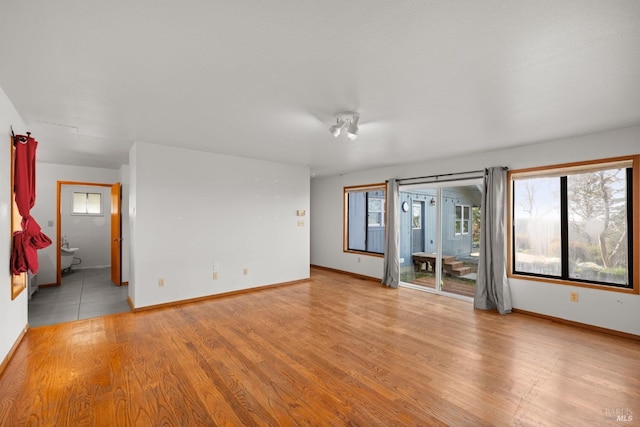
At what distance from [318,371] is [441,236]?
12.0 ft

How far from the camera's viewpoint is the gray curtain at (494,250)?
4328mm

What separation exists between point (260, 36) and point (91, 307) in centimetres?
477

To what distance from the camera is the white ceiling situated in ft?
5.08

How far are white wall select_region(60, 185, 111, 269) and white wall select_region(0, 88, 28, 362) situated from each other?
5.36m

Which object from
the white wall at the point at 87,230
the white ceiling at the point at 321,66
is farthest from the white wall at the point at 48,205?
the white ceiling at the point at 321,66

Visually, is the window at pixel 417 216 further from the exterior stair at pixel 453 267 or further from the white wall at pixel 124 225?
the white wall at pixel 124 225

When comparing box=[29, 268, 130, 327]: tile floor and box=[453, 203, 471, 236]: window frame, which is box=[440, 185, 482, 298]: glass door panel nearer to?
box=[453, 203, 471, 236]: window frame

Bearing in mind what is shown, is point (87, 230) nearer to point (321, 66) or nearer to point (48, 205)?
point (48, 205)

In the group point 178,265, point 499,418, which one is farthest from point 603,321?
point 178,265

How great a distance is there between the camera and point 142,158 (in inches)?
168

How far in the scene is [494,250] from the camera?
14.5 ft

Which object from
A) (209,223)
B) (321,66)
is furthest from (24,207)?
(321,66)

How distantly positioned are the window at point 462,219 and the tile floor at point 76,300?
5.53m

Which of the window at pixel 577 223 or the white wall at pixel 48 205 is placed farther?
the white wall at pixel 48 205
